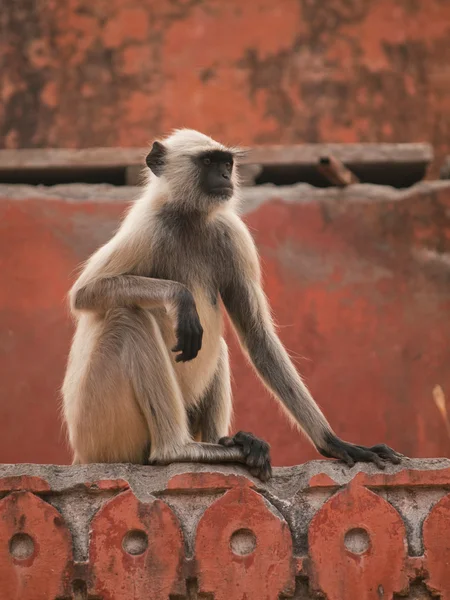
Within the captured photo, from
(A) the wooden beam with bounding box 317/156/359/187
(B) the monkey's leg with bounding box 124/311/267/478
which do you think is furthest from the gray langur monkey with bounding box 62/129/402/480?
(A) the wooden beam with bounding box 317/156/359/187

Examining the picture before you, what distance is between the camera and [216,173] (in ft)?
13.9

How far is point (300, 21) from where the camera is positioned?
25.6 ft

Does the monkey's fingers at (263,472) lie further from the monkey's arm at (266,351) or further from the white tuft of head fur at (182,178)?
the white tuft of head fur at (182,178)

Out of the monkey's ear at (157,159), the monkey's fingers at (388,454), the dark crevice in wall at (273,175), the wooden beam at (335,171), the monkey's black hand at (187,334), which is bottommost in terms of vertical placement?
the monkey's fingers at (388,454)

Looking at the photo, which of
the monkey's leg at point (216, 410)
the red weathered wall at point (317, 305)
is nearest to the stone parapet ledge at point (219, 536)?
the monkey's leg at point (216, 410)

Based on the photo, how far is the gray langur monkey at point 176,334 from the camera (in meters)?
3.54

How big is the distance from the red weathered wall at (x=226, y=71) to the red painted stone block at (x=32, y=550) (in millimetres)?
4716

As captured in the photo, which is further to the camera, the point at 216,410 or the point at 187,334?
the point at 216,410

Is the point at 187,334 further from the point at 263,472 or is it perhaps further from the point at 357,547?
the point at 357,547

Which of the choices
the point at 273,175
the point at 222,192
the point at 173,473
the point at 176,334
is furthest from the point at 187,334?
the point at 273,175

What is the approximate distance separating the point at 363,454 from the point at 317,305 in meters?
2.41

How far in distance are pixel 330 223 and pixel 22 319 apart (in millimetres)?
1508

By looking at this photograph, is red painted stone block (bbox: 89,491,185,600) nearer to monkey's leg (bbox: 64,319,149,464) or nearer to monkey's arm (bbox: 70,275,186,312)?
monkey's leg (bbox: 64,319,149,464)

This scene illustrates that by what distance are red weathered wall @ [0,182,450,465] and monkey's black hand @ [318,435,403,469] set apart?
79.2 inches
